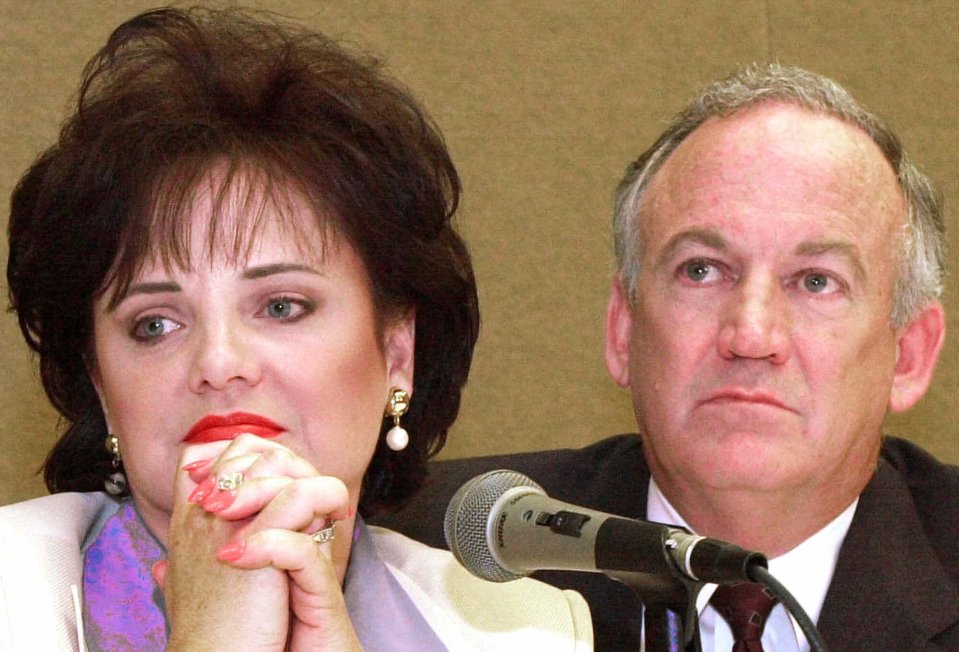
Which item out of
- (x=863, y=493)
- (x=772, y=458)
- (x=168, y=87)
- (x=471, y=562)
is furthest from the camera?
(x=863, y=493)

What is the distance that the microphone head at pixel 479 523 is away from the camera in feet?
4.49

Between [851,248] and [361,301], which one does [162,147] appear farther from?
[851,248]

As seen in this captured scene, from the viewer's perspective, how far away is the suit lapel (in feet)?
7.41

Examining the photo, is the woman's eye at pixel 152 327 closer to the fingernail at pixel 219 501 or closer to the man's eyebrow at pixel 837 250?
the fingernail at pixel 219 501

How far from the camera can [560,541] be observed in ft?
4.13

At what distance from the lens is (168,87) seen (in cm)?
196

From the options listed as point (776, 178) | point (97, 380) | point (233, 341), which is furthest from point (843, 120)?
point (97, 380)

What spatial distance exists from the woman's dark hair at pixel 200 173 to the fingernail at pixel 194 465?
0.30 metres

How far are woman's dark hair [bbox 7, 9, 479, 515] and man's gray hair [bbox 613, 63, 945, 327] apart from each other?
1.55ft

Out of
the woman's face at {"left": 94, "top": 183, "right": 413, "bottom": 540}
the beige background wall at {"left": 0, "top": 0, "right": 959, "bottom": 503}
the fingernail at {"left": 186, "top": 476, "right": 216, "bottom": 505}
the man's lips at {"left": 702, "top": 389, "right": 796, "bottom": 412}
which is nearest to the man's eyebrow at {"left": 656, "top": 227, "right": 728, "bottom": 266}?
the man's lips at {"left": 702, "top": 389, "right": 796, "bottom": 412}

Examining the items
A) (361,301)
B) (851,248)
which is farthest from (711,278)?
(361,301)

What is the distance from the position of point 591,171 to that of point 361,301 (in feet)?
5.08

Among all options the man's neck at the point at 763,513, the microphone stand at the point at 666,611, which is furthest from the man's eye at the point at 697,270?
the microphone stand at the point at 666,611

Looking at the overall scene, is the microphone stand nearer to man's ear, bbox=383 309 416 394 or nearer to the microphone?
the microphone
